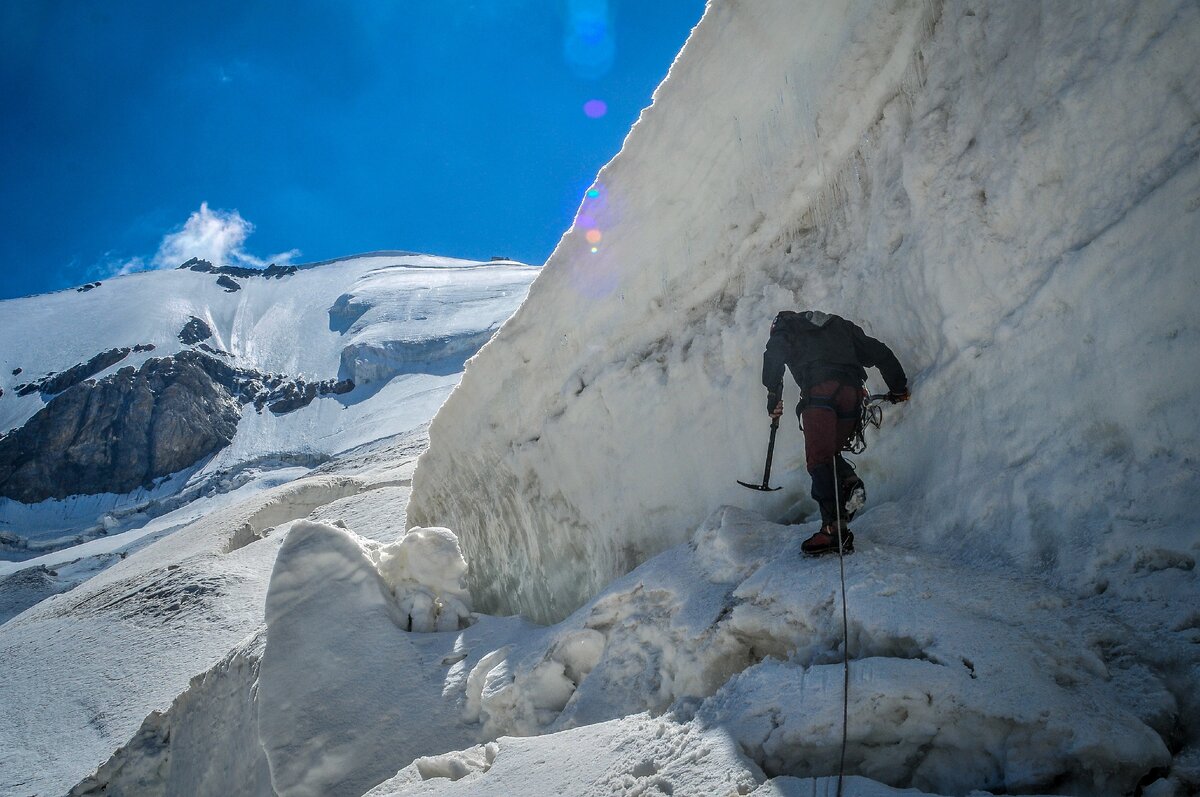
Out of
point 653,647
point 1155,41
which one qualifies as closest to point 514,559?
point 653,647

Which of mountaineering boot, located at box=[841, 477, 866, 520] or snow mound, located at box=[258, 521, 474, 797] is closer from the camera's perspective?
mountaineering boot, located at box=[841, 477, 866, 520]

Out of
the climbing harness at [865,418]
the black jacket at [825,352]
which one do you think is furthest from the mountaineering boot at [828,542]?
the black jacket at [825,352]

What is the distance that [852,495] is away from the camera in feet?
12.1

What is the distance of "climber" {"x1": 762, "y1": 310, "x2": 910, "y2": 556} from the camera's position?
371cm

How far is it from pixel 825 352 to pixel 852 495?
833mm

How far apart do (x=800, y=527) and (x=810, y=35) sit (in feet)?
11.6

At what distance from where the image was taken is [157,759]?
7.33 metres

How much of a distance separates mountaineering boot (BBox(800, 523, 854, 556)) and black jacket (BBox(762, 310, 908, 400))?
2.83ft

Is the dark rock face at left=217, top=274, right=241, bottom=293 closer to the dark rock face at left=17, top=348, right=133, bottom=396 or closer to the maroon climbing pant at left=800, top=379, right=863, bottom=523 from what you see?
the dark rock face at left=17, top=348, right=133, bottom=396

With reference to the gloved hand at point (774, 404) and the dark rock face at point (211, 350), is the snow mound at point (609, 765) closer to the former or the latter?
the gloved hand at point (774, 404)

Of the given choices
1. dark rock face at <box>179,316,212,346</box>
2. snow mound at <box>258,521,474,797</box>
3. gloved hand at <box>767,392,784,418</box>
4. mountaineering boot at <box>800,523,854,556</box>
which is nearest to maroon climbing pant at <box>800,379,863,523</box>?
mountaineering boot at <box>800,523,854,556</box>

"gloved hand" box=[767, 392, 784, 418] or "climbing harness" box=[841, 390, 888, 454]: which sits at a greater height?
"gloved hand" box=[767, 392, 784, 418]

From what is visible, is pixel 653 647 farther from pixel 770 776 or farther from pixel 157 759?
pixel 157 759

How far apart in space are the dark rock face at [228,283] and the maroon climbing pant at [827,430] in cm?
9823
